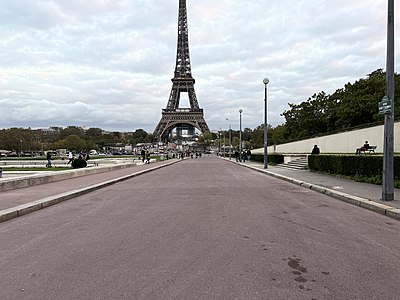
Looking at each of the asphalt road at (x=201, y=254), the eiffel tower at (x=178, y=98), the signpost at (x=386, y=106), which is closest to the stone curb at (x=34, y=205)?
the asphalt road at (x=201, y=254)

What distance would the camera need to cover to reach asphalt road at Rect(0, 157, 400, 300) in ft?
13.3

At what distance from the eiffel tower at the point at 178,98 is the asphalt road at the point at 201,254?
96562 millimetres

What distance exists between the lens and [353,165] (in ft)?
55.1

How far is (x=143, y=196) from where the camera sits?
12.4 metres

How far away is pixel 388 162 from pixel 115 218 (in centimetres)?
753

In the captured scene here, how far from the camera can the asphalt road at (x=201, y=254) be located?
160 inches

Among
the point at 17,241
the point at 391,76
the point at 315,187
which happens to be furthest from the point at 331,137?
the point at 17,241

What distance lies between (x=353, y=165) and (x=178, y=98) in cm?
9654

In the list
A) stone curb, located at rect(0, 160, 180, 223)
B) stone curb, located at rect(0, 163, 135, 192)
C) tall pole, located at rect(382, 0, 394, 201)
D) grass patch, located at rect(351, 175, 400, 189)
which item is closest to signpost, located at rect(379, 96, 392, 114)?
tall pole, located at rect(382, 0, 394, 201)

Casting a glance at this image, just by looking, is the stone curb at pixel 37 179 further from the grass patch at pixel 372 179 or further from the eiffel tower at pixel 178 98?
the eiffel tower at pixel 178 98

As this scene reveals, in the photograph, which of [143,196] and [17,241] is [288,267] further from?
[143,196]

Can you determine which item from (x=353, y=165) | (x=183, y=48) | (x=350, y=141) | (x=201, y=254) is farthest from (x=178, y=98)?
(x=201, y=254)

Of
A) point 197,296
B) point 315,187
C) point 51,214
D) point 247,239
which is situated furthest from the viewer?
point 315,187

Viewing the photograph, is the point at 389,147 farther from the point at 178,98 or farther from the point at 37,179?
the point at 178,98
